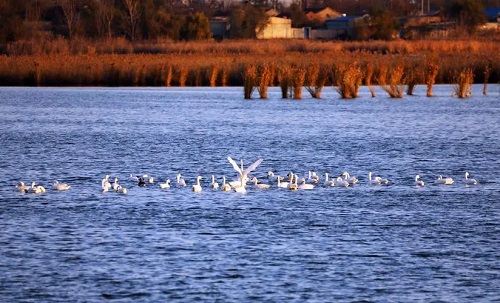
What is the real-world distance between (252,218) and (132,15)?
213 ft

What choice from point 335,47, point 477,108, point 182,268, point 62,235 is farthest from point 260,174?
point 335,47

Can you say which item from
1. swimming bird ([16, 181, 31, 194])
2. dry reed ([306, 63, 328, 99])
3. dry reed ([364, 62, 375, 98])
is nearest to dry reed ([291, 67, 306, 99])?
dry reed ([306, 63, 328, 99])

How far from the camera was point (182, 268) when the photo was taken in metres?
12.6

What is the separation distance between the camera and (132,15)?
79.2m

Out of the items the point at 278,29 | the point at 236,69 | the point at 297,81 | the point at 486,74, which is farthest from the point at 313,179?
the point at 278,29

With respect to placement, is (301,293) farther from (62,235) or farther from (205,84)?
(205,84)

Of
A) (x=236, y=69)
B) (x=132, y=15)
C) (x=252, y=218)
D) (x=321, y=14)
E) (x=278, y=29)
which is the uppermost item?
(x=321, y=14)

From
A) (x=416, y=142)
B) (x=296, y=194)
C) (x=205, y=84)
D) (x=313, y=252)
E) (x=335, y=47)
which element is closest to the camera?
(x=313, y=252)

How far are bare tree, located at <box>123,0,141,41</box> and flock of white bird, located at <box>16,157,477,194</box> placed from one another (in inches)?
2302

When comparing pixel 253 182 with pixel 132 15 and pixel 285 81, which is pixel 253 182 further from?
pixel 132 15

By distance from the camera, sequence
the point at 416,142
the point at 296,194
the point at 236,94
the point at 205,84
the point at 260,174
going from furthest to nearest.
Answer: the point at 205,84, the point at 236,94, the point at 416,142, the point at 260,174, the point at 296,194

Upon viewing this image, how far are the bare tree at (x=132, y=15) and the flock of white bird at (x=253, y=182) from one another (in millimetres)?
58473

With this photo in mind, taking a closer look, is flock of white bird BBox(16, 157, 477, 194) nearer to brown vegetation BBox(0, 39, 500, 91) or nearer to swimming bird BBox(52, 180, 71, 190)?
swimming bird BBox(52, 180, 71, 190)

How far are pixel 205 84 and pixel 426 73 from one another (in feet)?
32.5
